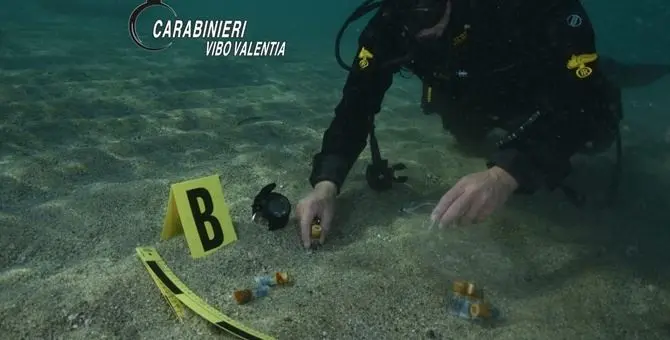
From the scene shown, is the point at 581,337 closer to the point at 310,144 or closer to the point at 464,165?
the point at 464,165

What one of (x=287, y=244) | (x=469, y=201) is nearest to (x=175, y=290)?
(x=287, y=244)

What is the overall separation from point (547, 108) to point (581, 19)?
559 mm

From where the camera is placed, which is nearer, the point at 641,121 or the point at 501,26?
the point at 501,26

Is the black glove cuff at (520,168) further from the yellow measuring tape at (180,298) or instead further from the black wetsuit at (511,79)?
the yellow measuring tape at (180,298)

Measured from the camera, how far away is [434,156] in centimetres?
491

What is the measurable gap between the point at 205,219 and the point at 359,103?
146 centimetres

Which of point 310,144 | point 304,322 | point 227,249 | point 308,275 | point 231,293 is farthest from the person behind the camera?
point 310,144

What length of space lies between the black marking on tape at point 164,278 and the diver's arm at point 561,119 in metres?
1.93

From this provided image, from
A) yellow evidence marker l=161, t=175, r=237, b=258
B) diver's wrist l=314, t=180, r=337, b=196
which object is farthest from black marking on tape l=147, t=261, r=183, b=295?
diver's wrist l=314, t=180, r=337, b=196

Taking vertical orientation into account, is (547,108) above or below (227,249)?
above

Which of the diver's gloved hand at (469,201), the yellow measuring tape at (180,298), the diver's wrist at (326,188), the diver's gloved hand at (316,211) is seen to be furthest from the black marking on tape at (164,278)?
the diver's gloved hand at (469,201)

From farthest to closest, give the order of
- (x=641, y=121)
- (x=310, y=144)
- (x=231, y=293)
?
(x=641, y=121) < (x=310, y=144) < (x=231, y=293)

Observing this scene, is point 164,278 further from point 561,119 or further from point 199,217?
point 561,119

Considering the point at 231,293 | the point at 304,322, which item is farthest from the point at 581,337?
the point at 231,293
